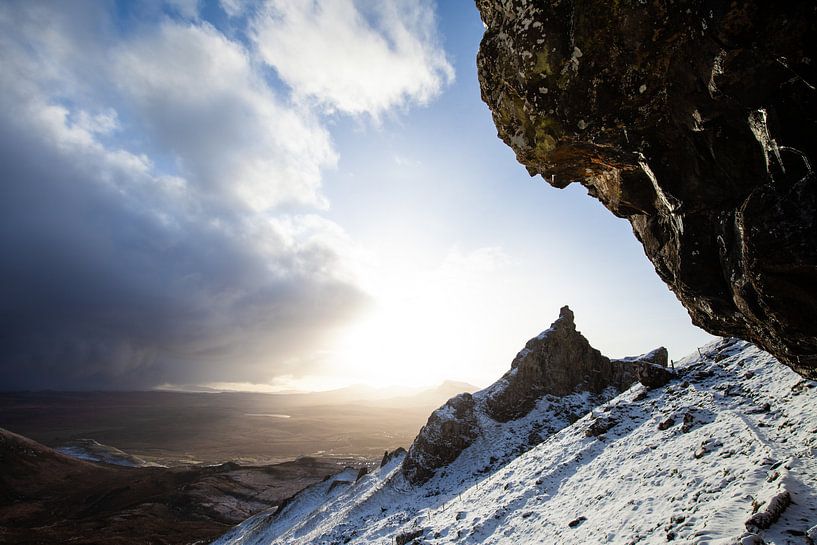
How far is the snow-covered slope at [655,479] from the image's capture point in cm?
1080

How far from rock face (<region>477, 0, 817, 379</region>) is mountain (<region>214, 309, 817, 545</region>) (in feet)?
13.8

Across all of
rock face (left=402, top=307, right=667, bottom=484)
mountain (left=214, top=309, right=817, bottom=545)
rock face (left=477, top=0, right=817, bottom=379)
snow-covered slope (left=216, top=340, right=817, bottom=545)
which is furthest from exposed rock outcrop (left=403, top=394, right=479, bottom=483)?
rock face (left=477, top=0, right=817, bottom=379)

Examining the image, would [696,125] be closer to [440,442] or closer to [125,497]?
[440,442]

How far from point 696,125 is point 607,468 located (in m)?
14.8

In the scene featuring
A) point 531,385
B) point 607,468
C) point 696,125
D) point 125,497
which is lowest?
point 125,497

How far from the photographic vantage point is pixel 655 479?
14.1 m

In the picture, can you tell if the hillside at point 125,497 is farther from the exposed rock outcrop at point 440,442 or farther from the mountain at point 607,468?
the exposed rock outcrop at point 440,442

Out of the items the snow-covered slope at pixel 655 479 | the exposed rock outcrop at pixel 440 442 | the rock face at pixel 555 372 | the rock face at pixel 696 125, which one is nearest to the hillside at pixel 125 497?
the exposed rock outcrop at pixel 440 442

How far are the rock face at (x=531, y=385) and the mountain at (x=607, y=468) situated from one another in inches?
5.1

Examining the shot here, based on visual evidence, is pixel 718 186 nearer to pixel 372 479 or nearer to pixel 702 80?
pixel 702 80

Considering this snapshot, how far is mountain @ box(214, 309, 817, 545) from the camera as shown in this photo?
11.2 m

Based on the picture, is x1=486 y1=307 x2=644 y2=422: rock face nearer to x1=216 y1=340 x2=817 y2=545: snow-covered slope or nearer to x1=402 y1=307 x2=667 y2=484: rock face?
x1=402 y1=307 x2=667 y2=484: rock face

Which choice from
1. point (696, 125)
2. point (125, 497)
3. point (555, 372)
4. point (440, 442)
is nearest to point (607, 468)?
point (696, 125)

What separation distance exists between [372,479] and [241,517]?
41.5 m
